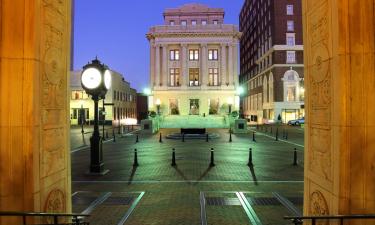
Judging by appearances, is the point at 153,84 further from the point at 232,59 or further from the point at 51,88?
the point at 51,88

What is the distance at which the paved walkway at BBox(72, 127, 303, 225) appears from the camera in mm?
8648

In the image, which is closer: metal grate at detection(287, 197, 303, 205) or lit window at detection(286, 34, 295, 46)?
metal grate at detection(287, 197, 303, 205)

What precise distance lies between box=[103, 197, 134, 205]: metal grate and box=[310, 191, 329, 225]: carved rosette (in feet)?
18.1

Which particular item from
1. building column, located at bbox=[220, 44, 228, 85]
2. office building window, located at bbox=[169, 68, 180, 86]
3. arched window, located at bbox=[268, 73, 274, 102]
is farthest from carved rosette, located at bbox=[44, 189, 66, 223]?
arched window, located at bbox=[268, 73, 274, 102]

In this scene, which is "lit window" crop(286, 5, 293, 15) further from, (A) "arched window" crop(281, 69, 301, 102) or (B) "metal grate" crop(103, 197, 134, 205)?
(B) "metal grate" crop(103, 197, 134, 205)

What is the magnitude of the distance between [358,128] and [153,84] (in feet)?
238

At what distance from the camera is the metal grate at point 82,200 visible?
9.91m

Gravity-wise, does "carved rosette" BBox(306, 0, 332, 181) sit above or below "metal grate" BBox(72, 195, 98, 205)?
above

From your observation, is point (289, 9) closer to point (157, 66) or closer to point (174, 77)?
point (174, 77)

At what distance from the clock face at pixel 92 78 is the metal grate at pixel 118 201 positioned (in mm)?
6079

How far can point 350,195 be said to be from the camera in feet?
16.9

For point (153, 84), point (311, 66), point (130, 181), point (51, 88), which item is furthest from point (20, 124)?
point (153, 84)

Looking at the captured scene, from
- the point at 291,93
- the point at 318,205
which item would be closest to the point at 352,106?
the point at 318,205

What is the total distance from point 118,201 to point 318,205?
615 centimetres
